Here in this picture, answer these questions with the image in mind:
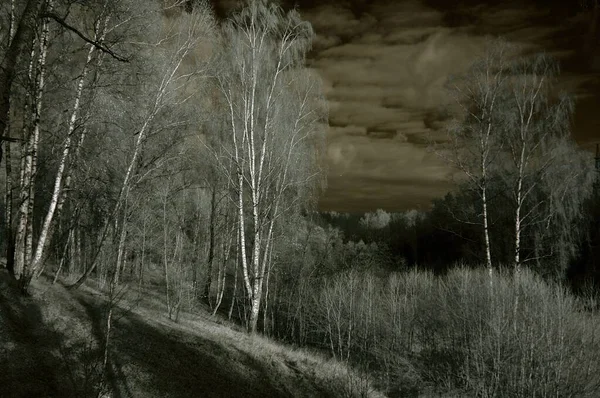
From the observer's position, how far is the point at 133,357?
780cm

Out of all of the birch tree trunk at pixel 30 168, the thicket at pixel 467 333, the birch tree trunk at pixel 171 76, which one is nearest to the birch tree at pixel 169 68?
the birch tree trunk at pixel 171 76

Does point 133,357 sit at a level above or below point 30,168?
below

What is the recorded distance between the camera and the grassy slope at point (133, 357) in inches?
246

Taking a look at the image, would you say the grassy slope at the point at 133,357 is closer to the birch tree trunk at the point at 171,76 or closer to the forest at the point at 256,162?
the forest at the point at 256,162

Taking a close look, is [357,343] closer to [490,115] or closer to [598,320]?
[598,320]

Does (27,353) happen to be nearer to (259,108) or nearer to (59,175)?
(59,175)

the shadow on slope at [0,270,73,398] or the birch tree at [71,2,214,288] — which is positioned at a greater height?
the birch tree at [71,2,214,288]

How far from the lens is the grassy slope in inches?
246

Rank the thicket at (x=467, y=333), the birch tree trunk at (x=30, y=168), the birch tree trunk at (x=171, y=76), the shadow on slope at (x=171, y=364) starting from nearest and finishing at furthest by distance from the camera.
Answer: the shadow on slope at (x=171, y=364), the birch tree trunk at (x=30, y=168), the thicket at (x=467, y=333), the birch tree trunk at (x=171, y=76)

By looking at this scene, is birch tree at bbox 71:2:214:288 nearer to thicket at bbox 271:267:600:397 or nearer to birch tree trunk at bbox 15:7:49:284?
birch tree trunk at bbox 15:7:49:284

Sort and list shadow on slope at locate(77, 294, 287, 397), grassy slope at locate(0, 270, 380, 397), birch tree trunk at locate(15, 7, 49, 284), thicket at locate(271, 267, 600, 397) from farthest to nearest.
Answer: thicket at locate(271, 267, 600, 397) < birch tree trunk at locate(15, 7, 49, 284) < shadow on slope at locate(77, 294, 287, 397) < grassy slope at locate(0, 270, 380, 397)

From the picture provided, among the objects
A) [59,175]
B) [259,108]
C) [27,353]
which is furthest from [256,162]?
[27,353]

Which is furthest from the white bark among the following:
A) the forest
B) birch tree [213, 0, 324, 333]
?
birch tree [213, 0, 324, 333]

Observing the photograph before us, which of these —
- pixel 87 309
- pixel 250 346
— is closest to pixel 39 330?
pixel 87 309
